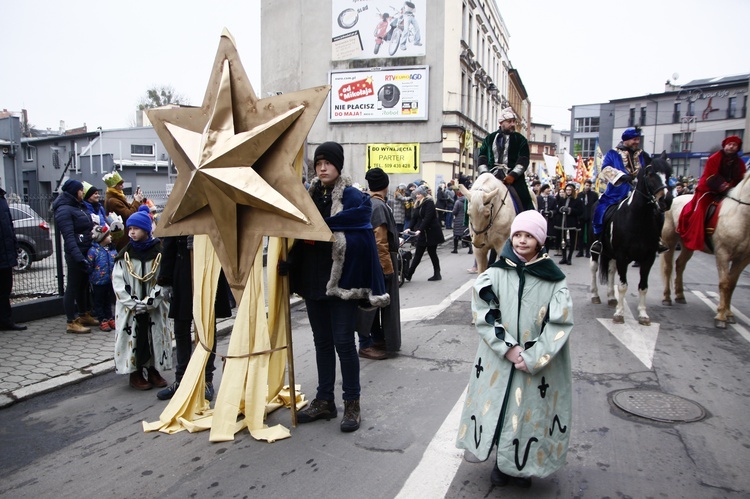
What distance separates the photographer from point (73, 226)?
7445 mm

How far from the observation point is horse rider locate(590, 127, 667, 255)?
26.6 ft

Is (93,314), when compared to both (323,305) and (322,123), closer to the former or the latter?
(323,305)

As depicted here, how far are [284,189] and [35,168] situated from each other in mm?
45898

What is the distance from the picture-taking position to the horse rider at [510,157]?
7613mm

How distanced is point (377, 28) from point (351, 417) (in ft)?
98.0

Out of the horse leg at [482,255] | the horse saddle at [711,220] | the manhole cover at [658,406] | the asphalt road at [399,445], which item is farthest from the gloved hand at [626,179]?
the manhole cover at [658,406]

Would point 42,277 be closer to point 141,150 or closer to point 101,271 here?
point 101,271

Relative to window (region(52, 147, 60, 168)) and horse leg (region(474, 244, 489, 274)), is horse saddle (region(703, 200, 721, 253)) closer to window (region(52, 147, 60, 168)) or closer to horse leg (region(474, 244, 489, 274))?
horse leg (region(474, 244, 489, 274))

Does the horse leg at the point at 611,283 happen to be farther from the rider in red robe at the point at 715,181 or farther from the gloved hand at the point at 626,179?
Answer: the gloved hand at the point at 626,179

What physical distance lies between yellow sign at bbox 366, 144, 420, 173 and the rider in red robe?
17.3m

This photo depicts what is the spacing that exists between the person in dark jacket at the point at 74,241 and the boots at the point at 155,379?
2.55 m

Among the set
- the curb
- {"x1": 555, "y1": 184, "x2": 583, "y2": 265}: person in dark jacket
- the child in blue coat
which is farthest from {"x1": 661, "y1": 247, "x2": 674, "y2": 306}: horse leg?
the child in blue coat

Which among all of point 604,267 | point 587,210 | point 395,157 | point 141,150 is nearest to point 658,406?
point 604,267

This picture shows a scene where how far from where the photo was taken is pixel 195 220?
4082 mm
